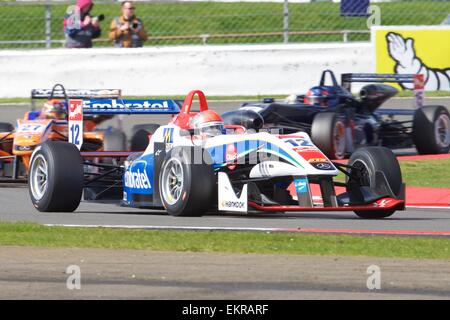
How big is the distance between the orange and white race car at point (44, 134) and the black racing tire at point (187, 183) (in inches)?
175

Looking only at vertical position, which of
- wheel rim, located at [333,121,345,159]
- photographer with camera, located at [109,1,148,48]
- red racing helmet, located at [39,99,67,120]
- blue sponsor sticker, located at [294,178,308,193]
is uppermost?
photographer with camera, located at [109,1,148,48]

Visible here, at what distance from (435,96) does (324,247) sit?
14.2 meters

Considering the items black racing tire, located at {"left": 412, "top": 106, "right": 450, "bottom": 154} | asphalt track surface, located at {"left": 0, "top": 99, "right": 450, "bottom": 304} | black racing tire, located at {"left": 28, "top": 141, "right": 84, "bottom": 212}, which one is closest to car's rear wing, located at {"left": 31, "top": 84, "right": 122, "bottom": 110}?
black racing tire, located at {"left": 28, "top": 141, "right": 84, "bottom": 212}

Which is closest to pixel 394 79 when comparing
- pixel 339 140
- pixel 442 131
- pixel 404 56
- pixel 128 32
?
pixel 442 131

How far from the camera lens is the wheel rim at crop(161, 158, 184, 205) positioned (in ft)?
39.5

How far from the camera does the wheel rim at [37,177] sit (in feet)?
43.0

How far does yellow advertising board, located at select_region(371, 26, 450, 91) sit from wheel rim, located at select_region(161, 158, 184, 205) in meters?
11.8

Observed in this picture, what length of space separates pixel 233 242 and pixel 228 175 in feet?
7.25

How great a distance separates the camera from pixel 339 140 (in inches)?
708

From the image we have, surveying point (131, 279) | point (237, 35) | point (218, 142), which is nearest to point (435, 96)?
point (237, 35)

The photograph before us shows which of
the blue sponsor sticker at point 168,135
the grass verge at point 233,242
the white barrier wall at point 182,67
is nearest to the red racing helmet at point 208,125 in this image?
the blue sponsor sticker at point 168,135

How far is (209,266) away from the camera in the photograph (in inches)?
354

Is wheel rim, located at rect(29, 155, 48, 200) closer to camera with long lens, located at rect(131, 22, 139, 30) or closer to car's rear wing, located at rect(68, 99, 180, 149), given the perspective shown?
car's rear wing, located at rect(68, 99, 180, 149)
